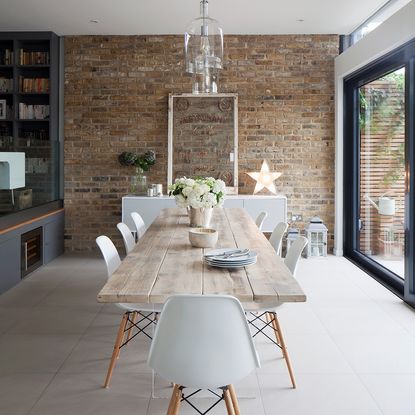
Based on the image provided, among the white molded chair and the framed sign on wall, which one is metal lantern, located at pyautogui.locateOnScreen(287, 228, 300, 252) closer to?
the framed sign on wall

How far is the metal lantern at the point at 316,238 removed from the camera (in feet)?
23.2

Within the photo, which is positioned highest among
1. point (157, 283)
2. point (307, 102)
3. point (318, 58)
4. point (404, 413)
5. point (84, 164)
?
point (318, 58)

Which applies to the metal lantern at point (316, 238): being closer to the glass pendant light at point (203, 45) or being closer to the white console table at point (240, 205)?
the white console table at point (240, 205)

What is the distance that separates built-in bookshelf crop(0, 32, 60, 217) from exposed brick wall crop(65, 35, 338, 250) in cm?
26

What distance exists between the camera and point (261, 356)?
3531 mm

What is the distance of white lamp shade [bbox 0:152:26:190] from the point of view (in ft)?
16.8

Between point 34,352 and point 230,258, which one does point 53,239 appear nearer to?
point 34,352

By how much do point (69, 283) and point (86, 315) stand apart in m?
1.25

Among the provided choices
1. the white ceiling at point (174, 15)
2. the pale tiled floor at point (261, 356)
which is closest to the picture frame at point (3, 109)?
the white ceiling at point (174, 15)

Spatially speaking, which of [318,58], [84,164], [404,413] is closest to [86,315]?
[404,413]

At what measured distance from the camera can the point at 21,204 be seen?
5.74 m

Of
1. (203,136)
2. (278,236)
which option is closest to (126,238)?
(278,236)

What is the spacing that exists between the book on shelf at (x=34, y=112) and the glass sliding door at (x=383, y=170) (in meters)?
4.35

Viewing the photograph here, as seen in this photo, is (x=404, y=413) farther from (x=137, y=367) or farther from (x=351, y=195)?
(x=351, y=195)
